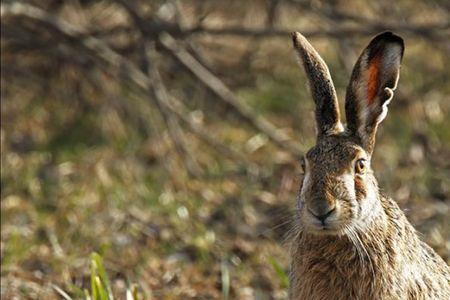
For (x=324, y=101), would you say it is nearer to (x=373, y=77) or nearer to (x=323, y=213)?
(x=373, y=77)

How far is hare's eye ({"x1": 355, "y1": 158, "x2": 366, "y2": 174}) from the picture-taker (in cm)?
456

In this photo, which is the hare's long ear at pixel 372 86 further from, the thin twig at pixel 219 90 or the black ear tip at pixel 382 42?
the thin twig at pixel 219 90

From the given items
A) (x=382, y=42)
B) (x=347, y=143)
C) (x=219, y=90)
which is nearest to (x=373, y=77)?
(x=382, y=42)

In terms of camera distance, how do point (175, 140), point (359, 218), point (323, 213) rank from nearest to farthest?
1. point (323, 213)
2. point (359, 218)
3. point (175, 140)

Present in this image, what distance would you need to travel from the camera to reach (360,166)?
180 inches

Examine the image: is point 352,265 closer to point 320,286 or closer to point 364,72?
point 320,286

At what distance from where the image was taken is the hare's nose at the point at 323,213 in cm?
434

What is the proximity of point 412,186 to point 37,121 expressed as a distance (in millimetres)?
2582

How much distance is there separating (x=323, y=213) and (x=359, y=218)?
0.25m

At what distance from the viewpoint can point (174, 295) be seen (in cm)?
601

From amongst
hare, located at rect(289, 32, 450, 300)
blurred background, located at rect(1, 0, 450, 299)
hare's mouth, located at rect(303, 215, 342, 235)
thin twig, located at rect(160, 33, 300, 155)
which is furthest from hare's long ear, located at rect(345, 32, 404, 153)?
thin twig, located at rect(160, 33, 300, 155)

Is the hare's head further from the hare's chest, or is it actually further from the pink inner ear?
the hare's chest

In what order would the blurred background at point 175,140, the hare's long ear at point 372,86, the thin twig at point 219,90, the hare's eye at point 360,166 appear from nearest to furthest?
1. the hare's eye at point 360,166
2. the hare's long ear at point 372,86
3. the blurred background at point 175,140
4. the thin twig at point 219,90

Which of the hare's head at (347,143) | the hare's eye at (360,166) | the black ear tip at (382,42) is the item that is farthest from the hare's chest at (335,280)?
the black ear tip at (382,42)
